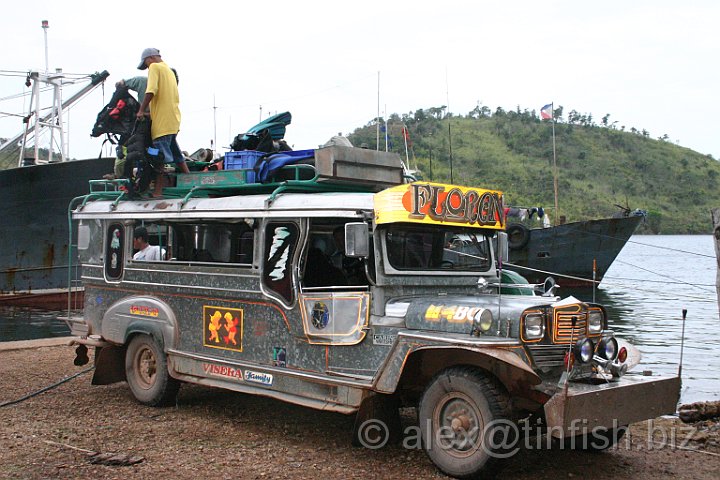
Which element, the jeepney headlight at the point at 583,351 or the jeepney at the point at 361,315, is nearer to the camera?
the jeepney at the point at 361,315

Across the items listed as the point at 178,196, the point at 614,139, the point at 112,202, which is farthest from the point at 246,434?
the point at 614,139

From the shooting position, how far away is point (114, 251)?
902cm

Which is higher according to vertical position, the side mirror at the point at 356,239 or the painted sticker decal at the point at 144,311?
the side mirror at the point at 356,239

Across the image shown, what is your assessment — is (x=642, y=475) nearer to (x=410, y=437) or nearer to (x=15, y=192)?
(x=410, y=437)

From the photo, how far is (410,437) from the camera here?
6977mm

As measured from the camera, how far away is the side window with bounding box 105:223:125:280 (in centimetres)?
895

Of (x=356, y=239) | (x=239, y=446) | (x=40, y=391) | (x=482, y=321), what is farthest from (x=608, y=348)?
(x=40, y=391)

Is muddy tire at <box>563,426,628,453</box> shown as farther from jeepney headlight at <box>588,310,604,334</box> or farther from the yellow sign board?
the yellow sign board

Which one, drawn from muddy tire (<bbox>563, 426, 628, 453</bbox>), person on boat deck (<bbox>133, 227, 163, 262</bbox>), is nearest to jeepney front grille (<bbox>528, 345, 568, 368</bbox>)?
muddy tire (<bbox>563, 426, 628, 453</bbox>)

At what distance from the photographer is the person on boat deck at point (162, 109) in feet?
28.2

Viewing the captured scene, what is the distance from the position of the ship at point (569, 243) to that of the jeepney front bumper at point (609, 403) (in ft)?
88.9

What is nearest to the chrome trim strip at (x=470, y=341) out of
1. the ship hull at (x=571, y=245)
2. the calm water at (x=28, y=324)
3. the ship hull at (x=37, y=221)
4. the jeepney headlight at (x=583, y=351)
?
the jeepney headlight at (x=583, y=351)

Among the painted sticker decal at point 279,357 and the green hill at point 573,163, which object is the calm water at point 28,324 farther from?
the green hill at point 573,163

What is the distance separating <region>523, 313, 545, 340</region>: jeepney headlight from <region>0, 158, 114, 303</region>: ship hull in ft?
62.5
